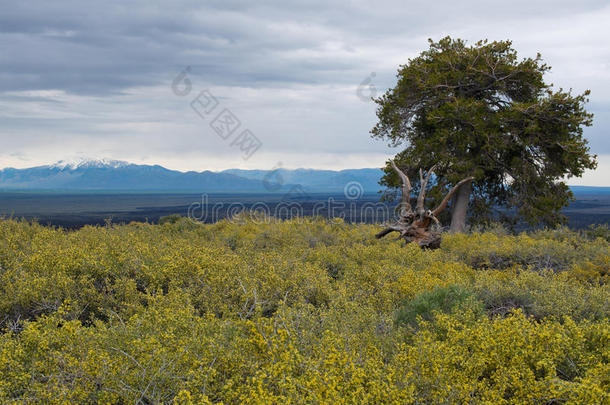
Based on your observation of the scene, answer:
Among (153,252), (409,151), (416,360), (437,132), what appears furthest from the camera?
(409,151)

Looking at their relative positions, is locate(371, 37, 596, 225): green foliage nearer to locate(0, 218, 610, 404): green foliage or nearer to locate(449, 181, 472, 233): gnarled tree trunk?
locate(449, 181, 472, 233): gnarled tree trunk

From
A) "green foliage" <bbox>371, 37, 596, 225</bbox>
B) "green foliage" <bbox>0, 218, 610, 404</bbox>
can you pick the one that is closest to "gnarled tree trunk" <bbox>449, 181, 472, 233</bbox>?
"green foliage" <bbox>371, 37, 596, 225</bbox>

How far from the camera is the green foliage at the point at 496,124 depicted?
1595 centimetres

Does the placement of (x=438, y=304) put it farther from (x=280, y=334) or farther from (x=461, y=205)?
(x=461, y=205)

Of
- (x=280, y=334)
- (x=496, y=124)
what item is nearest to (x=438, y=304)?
(x=280, y=334)

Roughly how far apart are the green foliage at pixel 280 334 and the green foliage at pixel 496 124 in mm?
9193

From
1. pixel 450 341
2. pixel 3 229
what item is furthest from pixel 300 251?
pixel 3 229

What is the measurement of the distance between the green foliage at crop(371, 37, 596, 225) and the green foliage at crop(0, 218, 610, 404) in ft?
30.2

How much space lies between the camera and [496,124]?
650 inches

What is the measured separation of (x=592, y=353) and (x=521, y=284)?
2.58m

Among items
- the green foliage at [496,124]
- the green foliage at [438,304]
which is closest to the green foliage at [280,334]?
the green foliage at [438,304]

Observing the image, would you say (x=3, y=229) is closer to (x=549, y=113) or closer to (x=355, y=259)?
(x=355, y=259)

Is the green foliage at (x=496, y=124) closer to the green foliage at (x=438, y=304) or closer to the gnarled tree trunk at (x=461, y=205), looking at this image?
the gnarled tree trunk at (x=461, y=205)

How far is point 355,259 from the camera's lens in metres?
8.91
